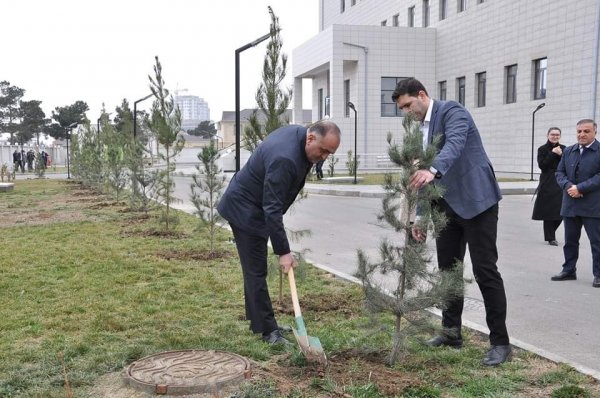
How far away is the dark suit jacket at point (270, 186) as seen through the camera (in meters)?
4.02

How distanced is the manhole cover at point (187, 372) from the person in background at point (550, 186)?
6.72 meters

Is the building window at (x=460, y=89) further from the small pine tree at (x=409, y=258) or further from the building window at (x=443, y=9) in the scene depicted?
the small pine tree at (x=409, y=258)

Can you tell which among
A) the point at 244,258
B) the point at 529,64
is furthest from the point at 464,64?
the point at 244,258

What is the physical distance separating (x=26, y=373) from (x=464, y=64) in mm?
33895

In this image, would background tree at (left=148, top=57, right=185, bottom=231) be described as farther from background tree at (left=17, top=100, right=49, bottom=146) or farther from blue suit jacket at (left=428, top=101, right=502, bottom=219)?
background tree at (left=17, top=100, right=49, bottom=146)

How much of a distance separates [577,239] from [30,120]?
75.7 m

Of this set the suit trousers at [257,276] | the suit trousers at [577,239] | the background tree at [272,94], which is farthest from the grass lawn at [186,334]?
the suit trousers at [577,239]

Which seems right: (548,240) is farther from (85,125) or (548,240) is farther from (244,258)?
(85,125)

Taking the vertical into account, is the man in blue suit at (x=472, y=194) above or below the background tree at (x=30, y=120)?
below

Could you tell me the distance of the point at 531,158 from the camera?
93.0 ft

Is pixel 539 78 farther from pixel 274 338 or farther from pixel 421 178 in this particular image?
pixel 421 178

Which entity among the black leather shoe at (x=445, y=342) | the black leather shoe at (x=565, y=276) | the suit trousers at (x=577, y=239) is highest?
the suit trousers at (x=577, y=239)

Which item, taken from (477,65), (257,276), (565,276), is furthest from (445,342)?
(477,65)

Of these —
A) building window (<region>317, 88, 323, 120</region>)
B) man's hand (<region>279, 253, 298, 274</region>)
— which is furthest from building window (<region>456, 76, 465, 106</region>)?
man's hand (<region>279, 253, 298, 274</region>)
